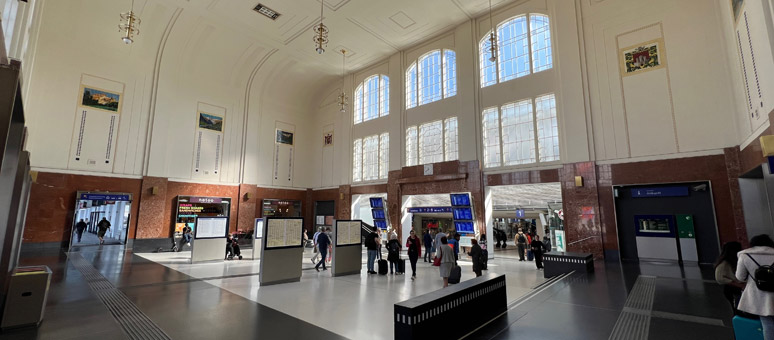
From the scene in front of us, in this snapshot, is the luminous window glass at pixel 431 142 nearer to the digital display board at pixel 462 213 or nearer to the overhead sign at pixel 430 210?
the overhead sign at pixel 430 210

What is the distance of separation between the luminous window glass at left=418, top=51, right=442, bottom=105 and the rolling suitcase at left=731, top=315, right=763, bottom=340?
13316 mm

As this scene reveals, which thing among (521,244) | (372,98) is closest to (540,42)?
(521,244)

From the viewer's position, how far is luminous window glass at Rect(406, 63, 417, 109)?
54.6ft

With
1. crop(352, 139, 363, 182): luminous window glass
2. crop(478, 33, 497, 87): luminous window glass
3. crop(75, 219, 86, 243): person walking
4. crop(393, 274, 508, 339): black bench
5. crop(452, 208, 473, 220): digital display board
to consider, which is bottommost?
crop(393, 274, 508, 339): black bench

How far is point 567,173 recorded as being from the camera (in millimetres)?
11383

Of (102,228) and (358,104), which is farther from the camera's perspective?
(358,104)

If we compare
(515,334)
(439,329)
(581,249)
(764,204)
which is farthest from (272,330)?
(764,204)

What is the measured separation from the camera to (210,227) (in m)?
11.2

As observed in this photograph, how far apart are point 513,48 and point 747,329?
40.2 ft

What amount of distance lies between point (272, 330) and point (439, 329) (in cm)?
220

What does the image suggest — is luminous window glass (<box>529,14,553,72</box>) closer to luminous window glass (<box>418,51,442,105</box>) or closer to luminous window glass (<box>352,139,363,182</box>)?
luminous window glass (<box>418,51,442,105</box>)

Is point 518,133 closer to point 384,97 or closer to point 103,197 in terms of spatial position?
point 384,97


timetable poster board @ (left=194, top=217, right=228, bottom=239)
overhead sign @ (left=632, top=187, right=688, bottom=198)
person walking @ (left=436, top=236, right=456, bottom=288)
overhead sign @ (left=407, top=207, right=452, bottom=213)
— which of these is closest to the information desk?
person walking @ (left=436, top=236, right=456, bottom=288)

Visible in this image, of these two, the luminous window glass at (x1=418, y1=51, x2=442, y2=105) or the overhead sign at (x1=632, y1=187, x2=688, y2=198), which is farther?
the luminous window glass at (x1=418, y1=51, x2=442, y2=105)
